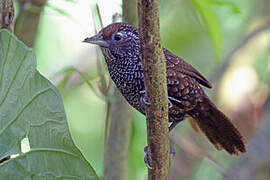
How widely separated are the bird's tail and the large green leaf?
43.0 inches

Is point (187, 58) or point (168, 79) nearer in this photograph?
point (168, 79)

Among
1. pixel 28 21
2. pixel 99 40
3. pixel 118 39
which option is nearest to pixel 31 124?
pixel 99 40

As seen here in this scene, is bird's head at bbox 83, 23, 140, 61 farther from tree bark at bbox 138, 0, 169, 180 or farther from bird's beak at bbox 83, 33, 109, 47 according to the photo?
tree bark at bbox 138, 0, 169, 180

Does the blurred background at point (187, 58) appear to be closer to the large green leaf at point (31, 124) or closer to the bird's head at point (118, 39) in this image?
the bird's head at point (118, 39)

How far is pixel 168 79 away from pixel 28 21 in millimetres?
728

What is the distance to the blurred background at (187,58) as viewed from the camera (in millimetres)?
2762

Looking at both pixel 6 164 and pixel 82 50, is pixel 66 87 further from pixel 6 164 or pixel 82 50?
pixel 6 164

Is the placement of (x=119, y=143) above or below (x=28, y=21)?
below

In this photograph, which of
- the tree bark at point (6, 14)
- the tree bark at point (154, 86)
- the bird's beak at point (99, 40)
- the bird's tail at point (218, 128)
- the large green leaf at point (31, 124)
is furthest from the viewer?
the bird's tail at point (218, 128)

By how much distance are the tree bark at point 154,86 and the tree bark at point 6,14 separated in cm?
48

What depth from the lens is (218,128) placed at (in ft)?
9.25

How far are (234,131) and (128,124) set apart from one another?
0.52 m

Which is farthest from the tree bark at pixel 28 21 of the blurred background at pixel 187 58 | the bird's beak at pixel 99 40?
the bird's beak at pixel 99 40

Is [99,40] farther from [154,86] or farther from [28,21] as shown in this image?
[154,86]
